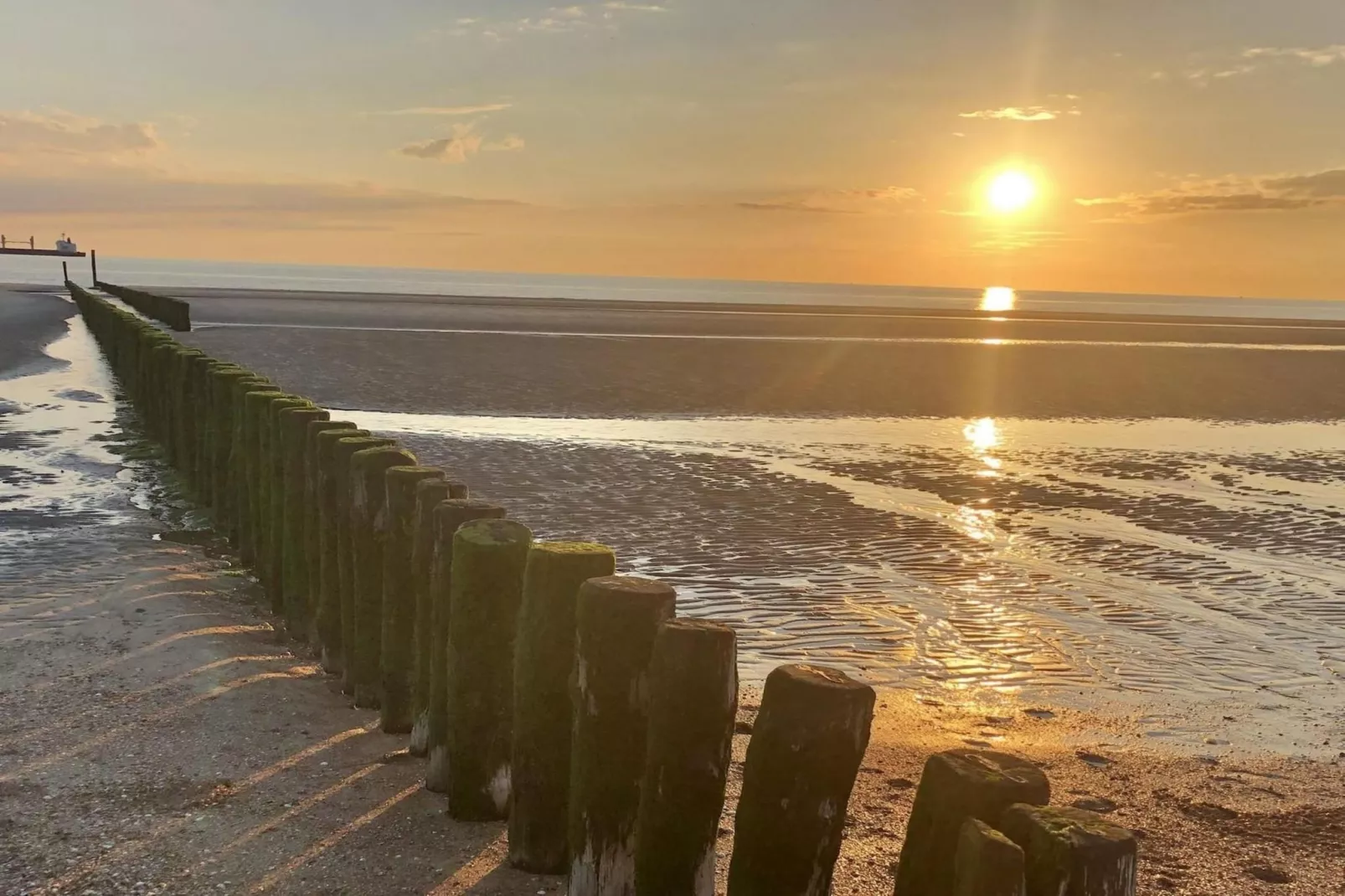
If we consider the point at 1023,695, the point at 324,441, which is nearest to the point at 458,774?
the point at 324,441

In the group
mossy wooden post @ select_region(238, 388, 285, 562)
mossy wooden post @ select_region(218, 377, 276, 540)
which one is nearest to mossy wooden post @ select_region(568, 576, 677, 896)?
mossy wooden post @ select_region(238, 388, 285, 562)

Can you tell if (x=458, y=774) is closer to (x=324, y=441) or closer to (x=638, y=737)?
(x=638, y=737)

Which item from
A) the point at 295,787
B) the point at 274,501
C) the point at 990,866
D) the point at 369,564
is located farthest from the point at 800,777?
the point at 274,501

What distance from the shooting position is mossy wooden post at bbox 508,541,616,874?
372cm

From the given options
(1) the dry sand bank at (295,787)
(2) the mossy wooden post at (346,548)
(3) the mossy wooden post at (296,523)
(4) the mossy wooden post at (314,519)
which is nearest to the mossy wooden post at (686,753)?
(1) the dry sand bank at (295,787)

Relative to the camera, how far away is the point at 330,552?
19.5 feet

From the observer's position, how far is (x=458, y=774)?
4211mm

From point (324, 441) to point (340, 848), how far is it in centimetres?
257

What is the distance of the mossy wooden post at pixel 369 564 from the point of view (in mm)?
5281

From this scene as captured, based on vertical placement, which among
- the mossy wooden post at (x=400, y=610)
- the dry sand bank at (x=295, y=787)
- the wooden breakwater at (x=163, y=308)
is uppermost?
the wooden breakwater at (x=163, y=308)

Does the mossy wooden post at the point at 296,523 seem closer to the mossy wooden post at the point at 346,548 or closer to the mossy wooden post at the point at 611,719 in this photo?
the mossy wooden post at the point at 346,548

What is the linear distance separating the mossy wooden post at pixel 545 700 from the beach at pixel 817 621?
0.16 m

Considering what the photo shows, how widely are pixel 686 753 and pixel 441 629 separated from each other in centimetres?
170

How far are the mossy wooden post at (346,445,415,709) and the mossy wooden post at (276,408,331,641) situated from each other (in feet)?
3.81
